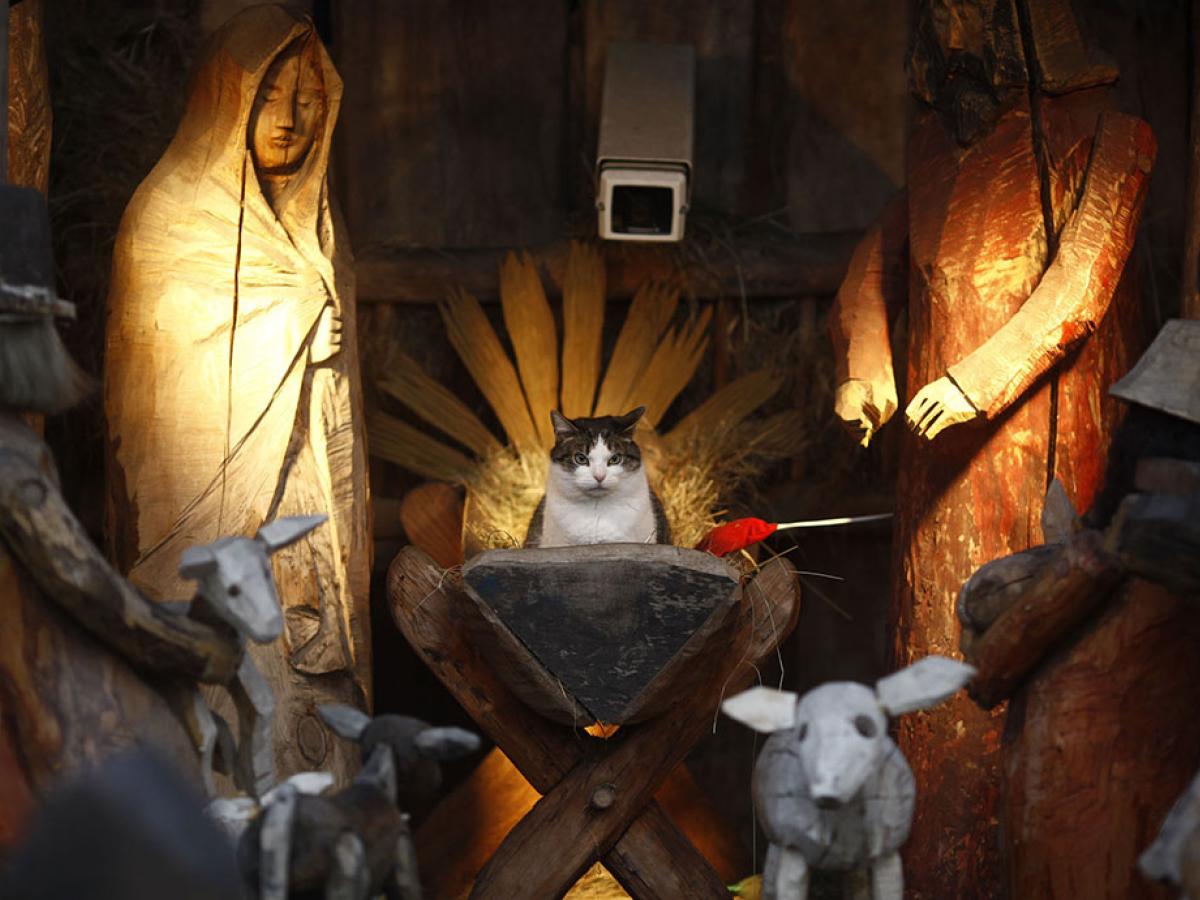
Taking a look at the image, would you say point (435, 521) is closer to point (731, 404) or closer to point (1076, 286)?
point (731, 404)

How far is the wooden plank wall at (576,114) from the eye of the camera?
Result: 5.29m

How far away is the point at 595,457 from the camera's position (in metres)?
4.11

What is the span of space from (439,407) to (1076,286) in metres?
2.02

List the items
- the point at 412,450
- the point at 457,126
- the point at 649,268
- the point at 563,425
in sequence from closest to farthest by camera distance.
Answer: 1. the point at 563,425
2. the point at 412,450
3. the point at 649,268
4. the point at 457,126

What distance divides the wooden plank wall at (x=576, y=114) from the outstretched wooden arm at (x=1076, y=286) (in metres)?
1.54

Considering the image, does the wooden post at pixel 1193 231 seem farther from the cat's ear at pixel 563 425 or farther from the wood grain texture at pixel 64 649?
the wood grain texture at pixel 64 649

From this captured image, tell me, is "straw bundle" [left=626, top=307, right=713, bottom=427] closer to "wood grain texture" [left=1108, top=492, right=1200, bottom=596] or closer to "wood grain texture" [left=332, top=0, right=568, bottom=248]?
"wood grain texture" [left=332, top=0, right=568, bottom=248]

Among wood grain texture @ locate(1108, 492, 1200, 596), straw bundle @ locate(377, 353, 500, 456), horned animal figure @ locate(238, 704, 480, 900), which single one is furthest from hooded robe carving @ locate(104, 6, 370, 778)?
wood grain texture @ locate(1108, 492, 1200, 596)

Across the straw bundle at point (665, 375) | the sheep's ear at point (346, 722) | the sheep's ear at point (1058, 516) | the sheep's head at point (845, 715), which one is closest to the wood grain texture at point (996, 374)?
the sheep's ear at point (1058, 516)

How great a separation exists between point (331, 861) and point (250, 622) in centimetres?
42

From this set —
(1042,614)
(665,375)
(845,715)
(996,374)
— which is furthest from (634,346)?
(845,715)

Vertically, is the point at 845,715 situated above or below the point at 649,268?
below

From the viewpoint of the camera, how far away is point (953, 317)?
4.04 meters

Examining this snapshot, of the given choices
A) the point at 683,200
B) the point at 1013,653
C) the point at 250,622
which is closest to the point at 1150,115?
the point at 683,200
